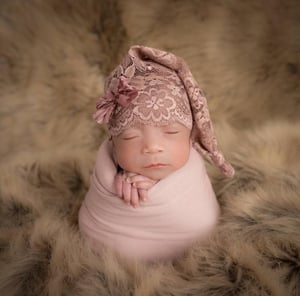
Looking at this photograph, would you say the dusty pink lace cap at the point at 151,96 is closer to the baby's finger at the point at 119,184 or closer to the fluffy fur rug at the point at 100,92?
the baby's finger at the point at 119,184

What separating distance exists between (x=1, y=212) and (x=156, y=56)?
41 cm

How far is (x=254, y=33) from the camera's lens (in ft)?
3.93

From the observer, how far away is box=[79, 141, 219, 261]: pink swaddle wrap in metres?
0.80

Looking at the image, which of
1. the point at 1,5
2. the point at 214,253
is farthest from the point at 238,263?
the point at 1,5

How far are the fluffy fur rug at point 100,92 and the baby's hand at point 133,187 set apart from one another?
0.11 metres

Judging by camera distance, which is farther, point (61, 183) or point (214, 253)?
point (61, 183)

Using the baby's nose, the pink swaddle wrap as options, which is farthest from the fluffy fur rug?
the baby's nose

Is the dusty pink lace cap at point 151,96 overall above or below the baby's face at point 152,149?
above

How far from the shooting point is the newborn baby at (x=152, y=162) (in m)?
0.79

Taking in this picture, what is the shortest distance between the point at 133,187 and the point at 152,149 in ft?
0.25

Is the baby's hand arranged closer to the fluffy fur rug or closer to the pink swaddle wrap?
the pink swaddle wrap

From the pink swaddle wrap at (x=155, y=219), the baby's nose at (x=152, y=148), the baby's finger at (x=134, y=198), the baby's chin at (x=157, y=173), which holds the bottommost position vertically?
the pink swaddle wrap at (x=155, y=219)

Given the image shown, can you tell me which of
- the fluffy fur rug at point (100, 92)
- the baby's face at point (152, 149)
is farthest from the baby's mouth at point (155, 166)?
the fluffy fur rug at point (100, 92)

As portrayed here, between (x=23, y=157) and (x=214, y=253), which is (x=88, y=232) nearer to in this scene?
(x=214, y=253)
